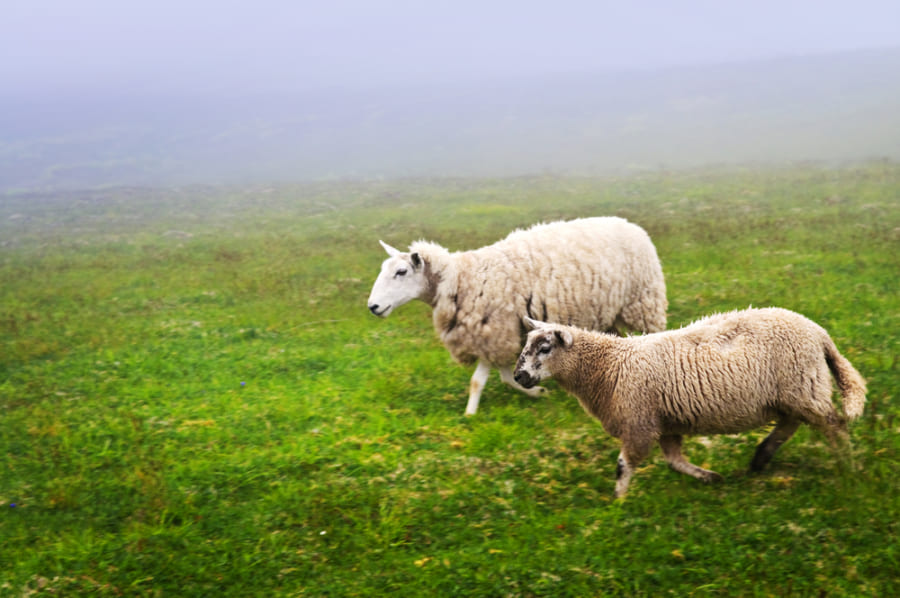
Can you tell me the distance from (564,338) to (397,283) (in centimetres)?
342

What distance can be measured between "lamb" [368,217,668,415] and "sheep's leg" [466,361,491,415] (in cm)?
1

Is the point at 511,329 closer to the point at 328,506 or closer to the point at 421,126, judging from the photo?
the point at 328,506

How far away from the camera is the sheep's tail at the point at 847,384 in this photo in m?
6.39

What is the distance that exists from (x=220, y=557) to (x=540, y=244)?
19.3 feet

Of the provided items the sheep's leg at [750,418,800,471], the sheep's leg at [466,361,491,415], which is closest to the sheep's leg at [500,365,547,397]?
the sheep's leg at [466,361,491,415]

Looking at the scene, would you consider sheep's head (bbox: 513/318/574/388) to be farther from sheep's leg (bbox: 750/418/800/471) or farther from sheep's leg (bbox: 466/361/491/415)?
sheep's leg (bbox: 466/361/491/415)

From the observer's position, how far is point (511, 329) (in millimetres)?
9805

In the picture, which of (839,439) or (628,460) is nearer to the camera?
(839,439)

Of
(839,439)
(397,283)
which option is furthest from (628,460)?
(397,283)

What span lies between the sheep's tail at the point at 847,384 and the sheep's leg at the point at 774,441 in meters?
0.49

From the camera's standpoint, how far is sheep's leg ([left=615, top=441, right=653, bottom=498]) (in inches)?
269

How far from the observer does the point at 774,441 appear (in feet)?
22.5

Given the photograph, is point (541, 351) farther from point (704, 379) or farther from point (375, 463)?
point (375, 463)

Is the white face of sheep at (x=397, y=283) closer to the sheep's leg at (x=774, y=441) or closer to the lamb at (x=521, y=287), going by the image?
the lamb at (x=521, y=287)
